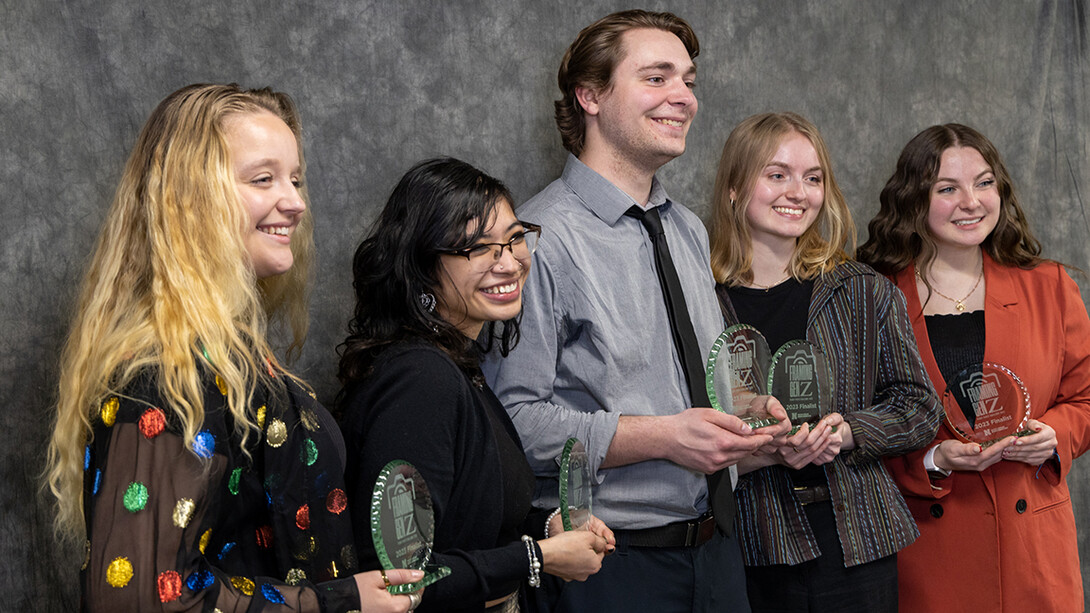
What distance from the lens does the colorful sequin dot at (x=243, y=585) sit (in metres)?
1.36

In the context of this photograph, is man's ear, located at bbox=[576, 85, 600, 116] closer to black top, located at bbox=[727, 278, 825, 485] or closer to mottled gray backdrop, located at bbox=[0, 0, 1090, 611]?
mottled gray backdrop, located at bbox=[0, 0, 1090, 611]

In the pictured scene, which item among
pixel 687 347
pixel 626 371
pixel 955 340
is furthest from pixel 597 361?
pixel 955 340

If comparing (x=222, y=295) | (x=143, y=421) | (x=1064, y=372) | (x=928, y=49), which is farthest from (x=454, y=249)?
(x=928, y=49)

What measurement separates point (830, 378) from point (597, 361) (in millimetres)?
572

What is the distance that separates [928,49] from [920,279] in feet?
4.14

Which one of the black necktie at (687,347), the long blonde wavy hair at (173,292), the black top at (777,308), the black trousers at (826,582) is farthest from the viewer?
the black top at (777,308)

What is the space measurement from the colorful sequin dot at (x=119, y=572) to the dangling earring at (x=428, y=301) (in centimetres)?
75

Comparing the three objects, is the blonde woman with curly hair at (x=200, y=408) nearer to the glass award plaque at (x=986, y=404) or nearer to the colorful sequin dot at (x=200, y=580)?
the colorful sequin dot at (x=200, y=580)

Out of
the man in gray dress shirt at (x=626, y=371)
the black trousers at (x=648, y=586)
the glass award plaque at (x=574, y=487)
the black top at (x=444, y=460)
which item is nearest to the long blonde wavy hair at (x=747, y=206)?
the man in gray dress shirt at (x=626, y=371)

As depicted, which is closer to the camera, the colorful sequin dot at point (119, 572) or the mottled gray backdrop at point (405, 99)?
the colorful sequin dot at point (119, 572)

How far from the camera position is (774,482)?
2.45 m

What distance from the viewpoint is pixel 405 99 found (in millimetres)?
2545

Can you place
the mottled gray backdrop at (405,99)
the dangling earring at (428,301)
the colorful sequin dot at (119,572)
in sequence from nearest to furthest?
the colorful sequin dot at (119,572)
the dangling earring at (428,301)
the mottled gray backdrop at (405,99)

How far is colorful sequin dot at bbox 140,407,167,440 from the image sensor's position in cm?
128
